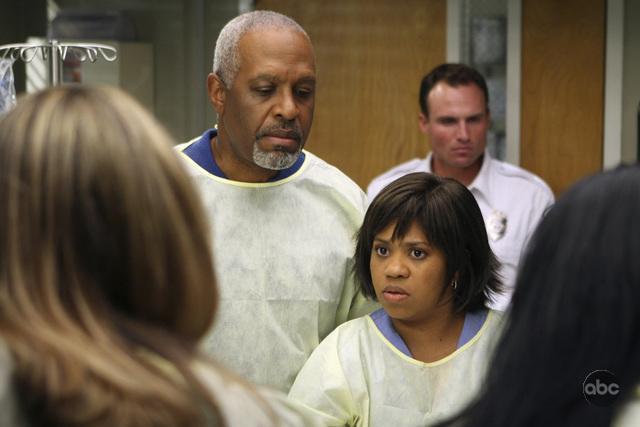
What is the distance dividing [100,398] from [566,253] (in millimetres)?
613

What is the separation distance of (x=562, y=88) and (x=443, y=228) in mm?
2290

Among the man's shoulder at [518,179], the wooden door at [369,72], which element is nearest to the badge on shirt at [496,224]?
the man's shoulder at [518,179]

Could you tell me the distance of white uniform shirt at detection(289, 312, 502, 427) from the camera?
8.10 feet

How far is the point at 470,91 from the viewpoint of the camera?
4.29m

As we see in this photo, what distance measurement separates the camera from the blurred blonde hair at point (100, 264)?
120cm

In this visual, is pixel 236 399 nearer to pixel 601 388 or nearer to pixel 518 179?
pixel 601 388

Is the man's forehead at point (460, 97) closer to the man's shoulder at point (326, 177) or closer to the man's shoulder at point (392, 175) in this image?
the man's shoulder at point (392, 175)

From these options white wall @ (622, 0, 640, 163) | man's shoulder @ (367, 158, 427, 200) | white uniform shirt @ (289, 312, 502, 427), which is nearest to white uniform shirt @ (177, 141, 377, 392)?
white uniform shirt @ (289, 312, 502, 427)

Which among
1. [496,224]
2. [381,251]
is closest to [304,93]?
[381,251]

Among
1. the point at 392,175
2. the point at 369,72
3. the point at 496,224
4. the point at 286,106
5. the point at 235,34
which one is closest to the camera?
the point at 286,106

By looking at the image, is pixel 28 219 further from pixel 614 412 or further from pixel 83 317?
pixel 614 412

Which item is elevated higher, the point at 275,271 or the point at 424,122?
the point at 424,122

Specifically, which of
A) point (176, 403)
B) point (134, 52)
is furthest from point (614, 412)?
point (134, 52)

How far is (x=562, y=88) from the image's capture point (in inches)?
184
